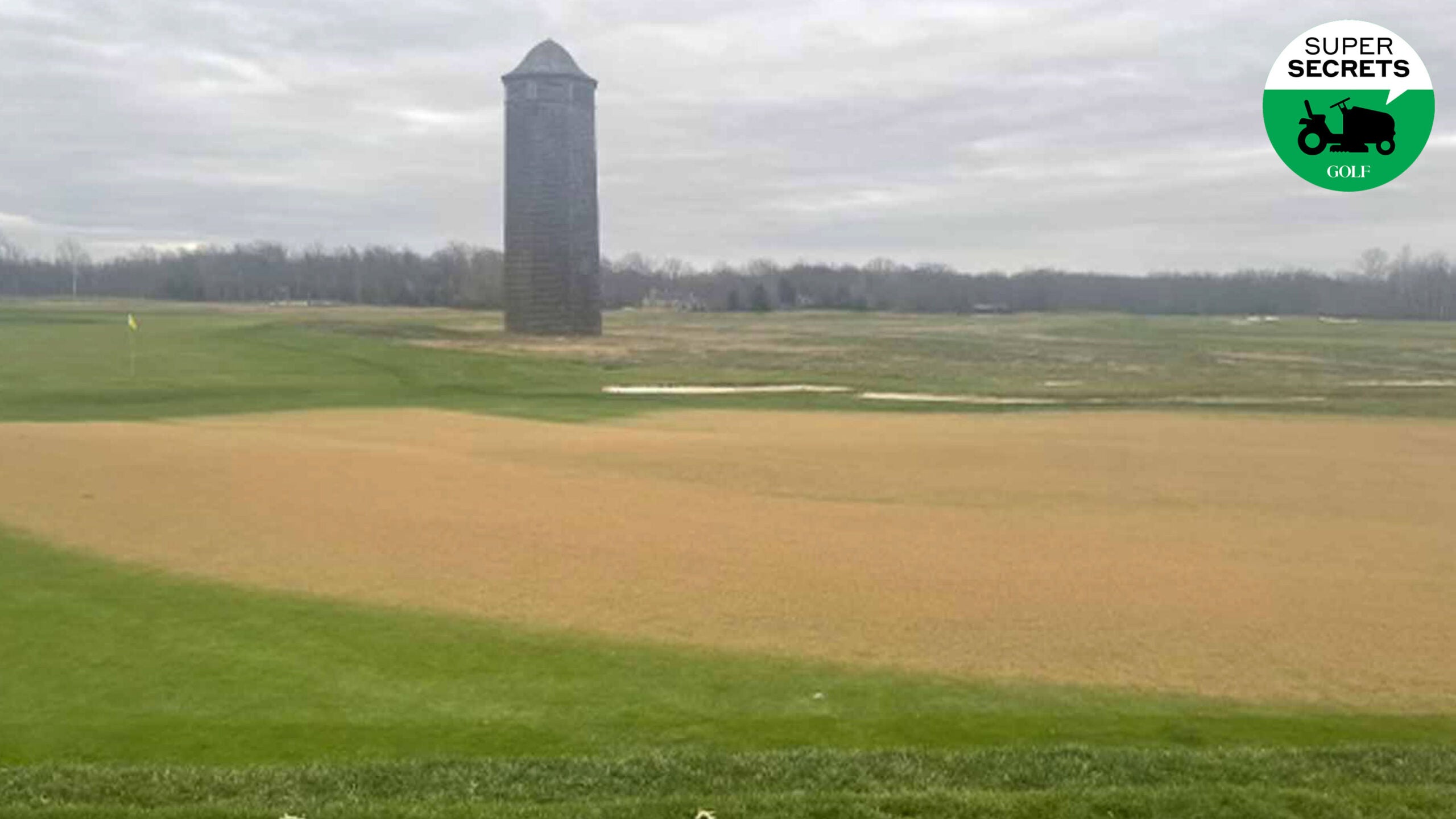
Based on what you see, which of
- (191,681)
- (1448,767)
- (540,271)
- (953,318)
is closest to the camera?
(1448,767)

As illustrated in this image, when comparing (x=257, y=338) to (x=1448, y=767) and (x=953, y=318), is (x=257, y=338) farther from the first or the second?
(x=953, y=318)

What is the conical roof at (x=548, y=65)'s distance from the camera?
2689 inches

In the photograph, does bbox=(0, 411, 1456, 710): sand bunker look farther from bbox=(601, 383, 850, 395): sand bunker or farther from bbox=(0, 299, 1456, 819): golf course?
bbox=(601, 383, 850, 395): sand bunker

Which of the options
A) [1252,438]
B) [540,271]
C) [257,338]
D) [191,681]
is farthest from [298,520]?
[540,271]

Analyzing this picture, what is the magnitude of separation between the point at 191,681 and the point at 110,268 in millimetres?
194991

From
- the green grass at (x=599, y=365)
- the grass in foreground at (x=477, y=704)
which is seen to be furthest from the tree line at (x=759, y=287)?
the grass in foreground at (x=477, y=704)

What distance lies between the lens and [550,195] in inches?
2741

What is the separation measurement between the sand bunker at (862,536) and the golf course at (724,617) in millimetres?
96

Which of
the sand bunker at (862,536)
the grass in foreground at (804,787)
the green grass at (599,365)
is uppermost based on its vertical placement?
the green grass at (599,365)

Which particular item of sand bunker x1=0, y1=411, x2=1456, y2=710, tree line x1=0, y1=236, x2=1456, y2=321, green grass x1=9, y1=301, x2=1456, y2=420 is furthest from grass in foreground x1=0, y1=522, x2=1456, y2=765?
tree line x1=0, y1=236, x2=1456, y2=321

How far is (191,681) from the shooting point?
10.9 metres

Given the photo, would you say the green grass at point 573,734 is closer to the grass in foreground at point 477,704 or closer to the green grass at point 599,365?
the grass in foreground at point 477,704

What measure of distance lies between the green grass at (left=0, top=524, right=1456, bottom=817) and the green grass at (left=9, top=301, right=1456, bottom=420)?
81.4ft

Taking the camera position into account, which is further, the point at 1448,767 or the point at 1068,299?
the point at 1068,299
